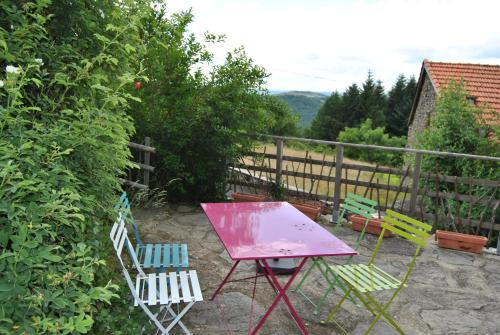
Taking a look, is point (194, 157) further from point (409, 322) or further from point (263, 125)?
point (409, 322)

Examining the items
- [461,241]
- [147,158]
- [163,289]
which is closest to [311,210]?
[461,241]

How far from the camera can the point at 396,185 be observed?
628cm

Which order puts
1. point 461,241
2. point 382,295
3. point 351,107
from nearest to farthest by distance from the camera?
point 382,295
point 461,241
point 351,107

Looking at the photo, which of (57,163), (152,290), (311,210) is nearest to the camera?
(57,163)

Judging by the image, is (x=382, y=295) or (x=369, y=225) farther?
(x=369, y=225)

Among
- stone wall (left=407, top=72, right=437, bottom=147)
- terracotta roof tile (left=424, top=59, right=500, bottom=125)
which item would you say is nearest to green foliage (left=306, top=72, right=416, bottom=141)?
stone wall (left=407, top=72, right=437, bottom=147)

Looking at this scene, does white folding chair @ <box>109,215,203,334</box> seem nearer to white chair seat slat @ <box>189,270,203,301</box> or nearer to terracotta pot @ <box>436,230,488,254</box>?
white chair seat slat @ <box>189,270,203,301</box>

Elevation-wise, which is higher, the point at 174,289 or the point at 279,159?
the point at 279,159

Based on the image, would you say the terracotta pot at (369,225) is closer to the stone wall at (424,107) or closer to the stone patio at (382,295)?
the stone patio at (382,295)

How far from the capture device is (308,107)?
9700 centimetres

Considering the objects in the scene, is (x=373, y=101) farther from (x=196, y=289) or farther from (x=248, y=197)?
(x=196, y=289)

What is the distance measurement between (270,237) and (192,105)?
3.66 meters

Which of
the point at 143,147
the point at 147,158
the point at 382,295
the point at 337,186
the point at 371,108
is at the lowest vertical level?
the point at 382,295

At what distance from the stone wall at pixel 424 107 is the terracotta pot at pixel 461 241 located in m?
13.4
